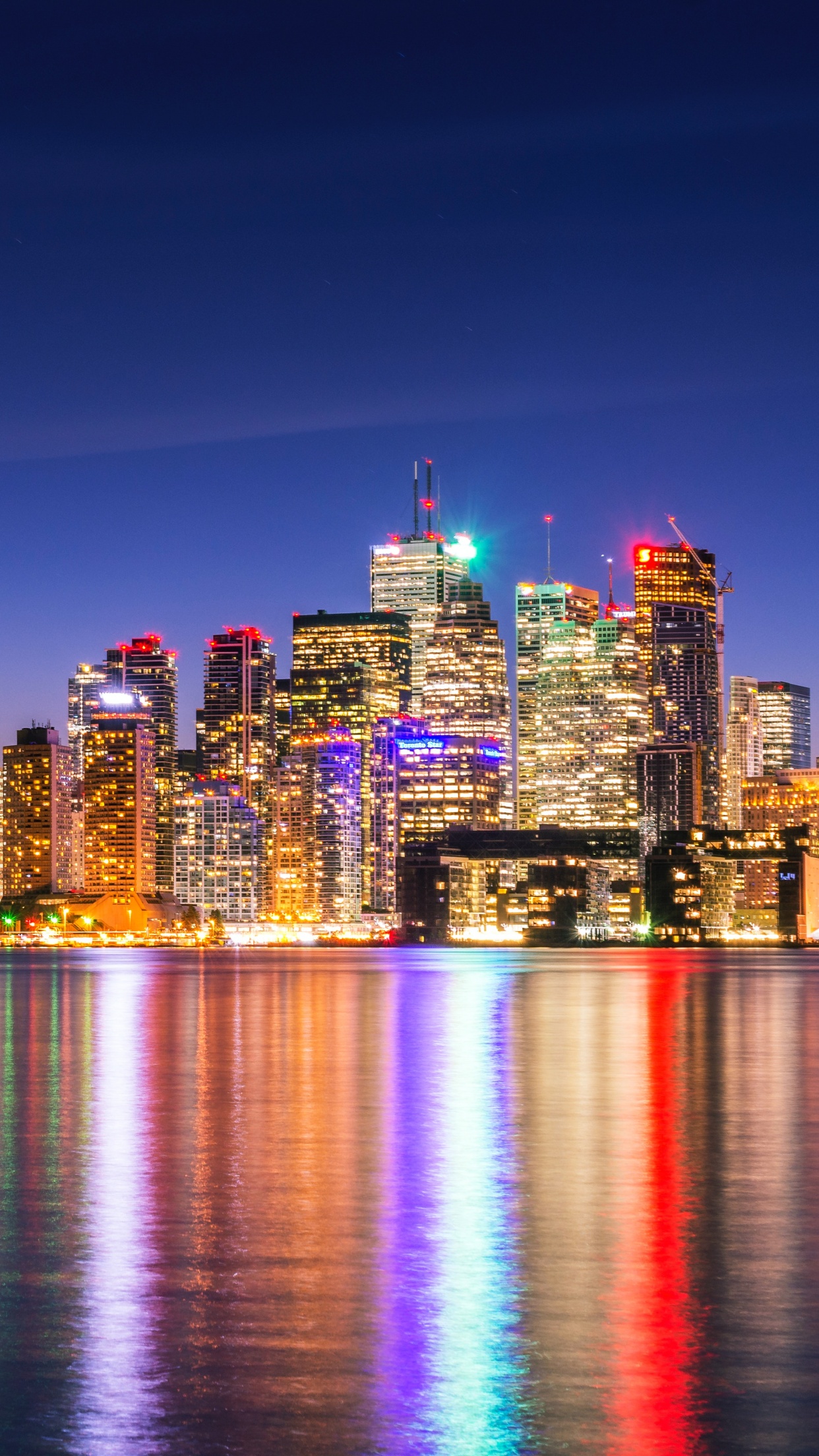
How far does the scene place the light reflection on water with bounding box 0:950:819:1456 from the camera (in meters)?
16.0

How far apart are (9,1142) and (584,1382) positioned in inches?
831

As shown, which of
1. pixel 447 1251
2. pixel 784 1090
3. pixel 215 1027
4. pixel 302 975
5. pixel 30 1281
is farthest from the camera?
pixel 302 975

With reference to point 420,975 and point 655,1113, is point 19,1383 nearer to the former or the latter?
point 655,1113

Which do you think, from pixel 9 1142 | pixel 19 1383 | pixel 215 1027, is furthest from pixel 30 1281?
pixel 215 1027

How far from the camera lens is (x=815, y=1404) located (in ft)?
53.3

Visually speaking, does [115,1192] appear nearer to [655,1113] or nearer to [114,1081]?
[655,1113]

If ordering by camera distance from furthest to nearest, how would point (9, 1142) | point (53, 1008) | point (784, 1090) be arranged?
point (53, 1008), point (784, 1090), point (9, 1142)

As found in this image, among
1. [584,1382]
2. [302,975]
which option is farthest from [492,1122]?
[302,975]

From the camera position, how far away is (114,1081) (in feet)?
162

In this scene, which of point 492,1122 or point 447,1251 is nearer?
point 447,1251

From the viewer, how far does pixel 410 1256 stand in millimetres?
23438

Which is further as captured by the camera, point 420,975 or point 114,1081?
point 420,975

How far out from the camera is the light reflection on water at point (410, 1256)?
1600cm

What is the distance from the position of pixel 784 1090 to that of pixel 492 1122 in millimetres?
11133
